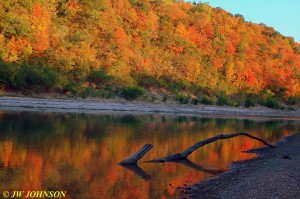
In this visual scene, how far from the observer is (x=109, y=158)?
18.7 m

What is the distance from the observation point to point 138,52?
7912 centimetres

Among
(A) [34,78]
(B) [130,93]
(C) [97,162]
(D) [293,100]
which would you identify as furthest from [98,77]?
(D) [293,100]

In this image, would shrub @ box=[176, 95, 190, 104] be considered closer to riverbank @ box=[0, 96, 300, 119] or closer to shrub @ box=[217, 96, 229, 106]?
riverbank @ box=[0, 96, 300, 119]

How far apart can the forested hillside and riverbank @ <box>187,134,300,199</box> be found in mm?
36167

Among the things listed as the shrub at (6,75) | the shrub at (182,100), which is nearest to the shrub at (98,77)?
the shrub at (182,100)

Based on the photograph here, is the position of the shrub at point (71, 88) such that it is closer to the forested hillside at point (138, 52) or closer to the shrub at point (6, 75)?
the forested hillside at point (138, 52)

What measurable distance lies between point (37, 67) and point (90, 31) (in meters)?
20.9


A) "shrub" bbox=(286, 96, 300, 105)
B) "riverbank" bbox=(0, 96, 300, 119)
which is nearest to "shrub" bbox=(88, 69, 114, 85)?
"riverbank" bbox=(0, 96, 300, 119)

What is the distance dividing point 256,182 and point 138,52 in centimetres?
6647

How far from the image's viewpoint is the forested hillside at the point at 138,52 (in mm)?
56656

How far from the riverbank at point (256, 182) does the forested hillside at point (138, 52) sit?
36167 millimetres

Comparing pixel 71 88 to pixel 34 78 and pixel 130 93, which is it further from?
pixel 130 93

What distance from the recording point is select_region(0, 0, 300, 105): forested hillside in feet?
186

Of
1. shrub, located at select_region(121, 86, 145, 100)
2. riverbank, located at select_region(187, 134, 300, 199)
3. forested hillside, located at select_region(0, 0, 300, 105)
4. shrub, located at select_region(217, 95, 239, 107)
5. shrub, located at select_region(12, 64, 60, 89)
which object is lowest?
riverbank, located at select_region(187, 134, 300, 199)
